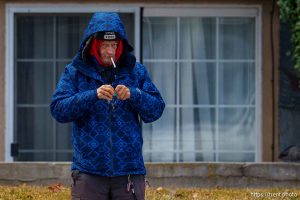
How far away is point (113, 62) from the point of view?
475 cm

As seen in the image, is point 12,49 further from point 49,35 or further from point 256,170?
point 256,170

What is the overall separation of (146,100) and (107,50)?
0.34m

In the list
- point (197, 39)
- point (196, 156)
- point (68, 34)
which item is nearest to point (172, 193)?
point (196, 156)

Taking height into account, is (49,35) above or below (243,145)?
above

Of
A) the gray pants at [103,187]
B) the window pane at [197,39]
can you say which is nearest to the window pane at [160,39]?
the window pane at [197,39]

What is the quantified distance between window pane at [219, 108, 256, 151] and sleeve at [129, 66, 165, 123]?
5384 mm

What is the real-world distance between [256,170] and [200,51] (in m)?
2.14

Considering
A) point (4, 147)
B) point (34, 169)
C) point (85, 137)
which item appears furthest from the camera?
point (4, 147)

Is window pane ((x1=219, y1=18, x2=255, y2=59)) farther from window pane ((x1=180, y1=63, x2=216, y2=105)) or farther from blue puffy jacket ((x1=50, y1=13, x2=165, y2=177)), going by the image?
blue puffy jacket ((x1=50, y1=13, x2=165, y2=177))

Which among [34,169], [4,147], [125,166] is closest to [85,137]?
[125,166]

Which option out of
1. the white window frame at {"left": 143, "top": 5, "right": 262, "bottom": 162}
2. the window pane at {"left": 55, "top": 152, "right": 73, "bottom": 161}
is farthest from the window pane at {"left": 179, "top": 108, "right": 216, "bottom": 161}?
the window pane at {"left": 55, "top": 152, "right": 73, "bottom": 161}

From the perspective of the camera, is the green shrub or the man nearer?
the man

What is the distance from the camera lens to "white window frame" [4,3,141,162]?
395 inches

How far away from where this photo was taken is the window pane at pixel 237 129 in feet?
33.6
